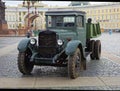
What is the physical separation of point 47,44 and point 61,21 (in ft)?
5.57

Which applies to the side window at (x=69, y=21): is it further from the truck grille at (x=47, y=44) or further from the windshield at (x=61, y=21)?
the truck grille at (x=47, y=44)

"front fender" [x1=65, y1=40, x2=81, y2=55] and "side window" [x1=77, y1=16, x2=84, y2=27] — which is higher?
"side window" [x1=77, y1=16, x2=84, y2=27]

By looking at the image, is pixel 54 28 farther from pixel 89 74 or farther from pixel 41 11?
pixel 41 11

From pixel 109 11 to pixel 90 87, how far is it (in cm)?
10424

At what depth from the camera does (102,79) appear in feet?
28.2

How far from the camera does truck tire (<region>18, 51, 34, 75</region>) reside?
9586 mm

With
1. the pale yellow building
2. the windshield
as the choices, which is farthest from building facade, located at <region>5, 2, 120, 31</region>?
the windshield

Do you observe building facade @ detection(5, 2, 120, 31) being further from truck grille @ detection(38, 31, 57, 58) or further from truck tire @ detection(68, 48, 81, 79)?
truck tire @ detection(68, 48, 81, 79)

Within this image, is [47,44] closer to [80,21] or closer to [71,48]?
[71,48]

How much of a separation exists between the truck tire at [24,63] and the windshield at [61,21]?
1.60m

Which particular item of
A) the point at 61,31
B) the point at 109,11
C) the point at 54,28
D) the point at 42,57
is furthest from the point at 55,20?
the point at 109,11

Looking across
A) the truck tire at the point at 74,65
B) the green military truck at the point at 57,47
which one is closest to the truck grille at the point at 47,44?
the green military truck at the point at 57,47

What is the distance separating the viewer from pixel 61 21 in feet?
36.1

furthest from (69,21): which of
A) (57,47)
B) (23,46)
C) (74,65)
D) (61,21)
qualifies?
(74,65)
